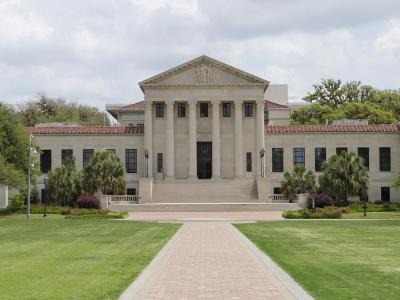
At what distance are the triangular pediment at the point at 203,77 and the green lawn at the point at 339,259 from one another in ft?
138

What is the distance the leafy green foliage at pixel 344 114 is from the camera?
92875 mm

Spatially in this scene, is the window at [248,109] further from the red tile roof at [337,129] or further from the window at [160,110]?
the window at [160,110]

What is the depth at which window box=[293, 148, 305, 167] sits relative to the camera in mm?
76000

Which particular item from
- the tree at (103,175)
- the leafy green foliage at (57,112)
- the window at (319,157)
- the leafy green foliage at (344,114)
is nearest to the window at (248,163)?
the window at (319,157)

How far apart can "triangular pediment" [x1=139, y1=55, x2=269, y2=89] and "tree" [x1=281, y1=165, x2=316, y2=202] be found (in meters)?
12.5

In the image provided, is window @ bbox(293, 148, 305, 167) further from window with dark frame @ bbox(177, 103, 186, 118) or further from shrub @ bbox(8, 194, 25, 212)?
shrub @ bbox(8, 194, 25, 212)

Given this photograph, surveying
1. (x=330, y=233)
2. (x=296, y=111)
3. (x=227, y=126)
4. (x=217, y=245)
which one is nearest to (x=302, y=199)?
(x=227, y=126)

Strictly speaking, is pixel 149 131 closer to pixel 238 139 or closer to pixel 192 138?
pixel 192 138

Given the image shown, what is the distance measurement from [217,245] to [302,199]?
36.8m

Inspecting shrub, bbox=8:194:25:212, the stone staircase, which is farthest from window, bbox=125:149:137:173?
shrub, bbox=8:194:25:212

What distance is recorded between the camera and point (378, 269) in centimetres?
1786

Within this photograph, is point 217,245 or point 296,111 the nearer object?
point 217,245

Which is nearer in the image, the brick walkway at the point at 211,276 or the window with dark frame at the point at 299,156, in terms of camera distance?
the brick walkway at the point at 211,276

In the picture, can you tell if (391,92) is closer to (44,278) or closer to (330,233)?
(330,233)
